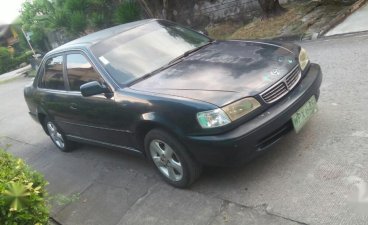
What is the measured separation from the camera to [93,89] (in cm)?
439

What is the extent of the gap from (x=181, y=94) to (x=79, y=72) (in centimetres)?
184

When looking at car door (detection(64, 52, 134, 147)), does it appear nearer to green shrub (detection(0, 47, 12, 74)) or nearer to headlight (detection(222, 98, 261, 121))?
headlight (detection(222, 98, 261, 121))

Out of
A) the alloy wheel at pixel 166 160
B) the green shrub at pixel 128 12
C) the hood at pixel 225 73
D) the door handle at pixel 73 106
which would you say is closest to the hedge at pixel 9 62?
the green shrub at pixel 128 12

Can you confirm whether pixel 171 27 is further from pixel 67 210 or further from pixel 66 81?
pixel 67 210

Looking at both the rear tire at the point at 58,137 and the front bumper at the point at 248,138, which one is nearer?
the front bumper at the point at 248,138

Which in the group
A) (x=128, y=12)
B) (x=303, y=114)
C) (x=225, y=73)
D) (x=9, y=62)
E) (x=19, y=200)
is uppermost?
(x=225, y=73)

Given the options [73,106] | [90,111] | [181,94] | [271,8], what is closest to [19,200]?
[181,94]

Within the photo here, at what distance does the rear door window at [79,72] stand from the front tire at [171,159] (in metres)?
1.00

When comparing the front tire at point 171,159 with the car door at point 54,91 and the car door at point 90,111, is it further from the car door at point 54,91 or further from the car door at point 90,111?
the car door at point 54,91

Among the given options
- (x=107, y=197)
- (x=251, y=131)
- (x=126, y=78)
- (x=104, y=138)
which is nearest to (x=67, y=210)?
(x=107, y=197)

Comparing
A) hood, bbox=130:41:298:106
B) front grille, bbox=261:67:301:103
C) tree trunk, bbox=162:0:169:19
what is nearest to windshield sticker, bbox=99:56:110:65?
hood, bbox=130:41:298:106

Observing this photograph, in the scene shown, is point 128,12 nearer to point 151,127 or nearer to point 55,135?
point 55,135

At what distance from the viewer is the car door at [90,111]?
450cm

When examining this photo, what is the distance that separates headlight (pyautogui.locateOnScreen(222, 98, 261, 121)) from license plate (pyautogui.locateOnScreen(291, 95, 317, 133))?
1.53 feet
